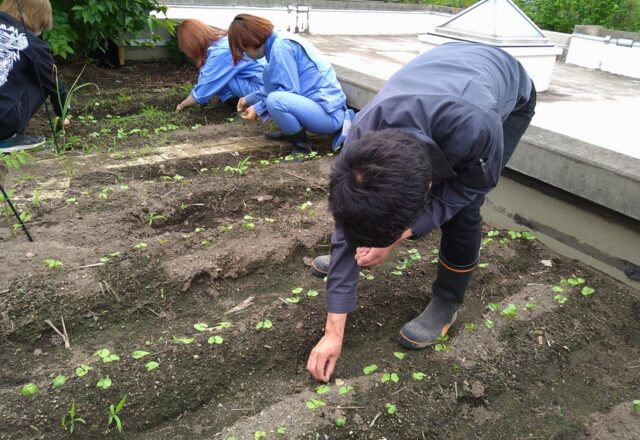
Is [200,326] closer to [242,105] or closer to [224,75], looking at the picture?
[242,105]

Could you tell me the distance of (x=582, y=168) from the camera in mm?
2451

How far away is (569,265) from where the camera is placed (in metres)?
2.61

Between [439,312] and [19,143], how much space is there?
122 inches

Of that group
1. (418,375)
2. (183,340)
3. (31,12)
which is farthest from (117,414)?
(31,12)

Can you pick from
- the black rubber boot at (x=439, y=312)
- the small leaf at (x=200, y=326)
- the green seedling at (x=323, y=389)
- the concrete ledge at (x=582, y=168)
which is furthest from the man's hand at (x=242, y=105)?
the green seedling at (x=323, y=389)

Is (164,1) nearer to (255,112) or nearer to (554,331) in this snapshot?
(255,112)

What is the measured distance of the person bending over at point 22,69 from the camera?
131 inches

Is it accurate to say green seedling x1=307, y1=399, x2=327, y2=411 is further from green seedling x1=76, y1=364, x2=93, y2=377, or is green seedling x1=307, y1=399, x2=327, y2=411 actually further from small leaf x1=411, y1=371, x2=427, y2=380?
green seedling x1=76, y1=364, x2=93, y2=377

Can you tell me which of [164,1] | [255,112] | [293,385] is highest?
[164,1]

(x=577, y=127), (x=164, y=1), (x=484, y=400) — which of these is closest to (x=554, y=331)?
(x=484, y=400)

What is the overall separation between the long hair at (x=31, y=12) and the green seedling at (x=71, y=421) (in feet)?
9.50

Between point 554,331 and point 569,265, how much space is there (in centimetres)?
59

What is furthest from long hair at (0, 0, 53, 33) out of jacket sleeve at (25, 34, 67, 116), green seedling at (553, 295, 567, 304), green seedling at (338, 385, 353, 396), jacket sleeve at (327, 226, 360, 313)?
green seedling at (553, 295, 567, 304)

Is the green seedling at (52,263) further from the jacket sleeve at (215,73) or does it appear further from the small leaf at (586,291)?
the jacket sleeve at (215,73)
